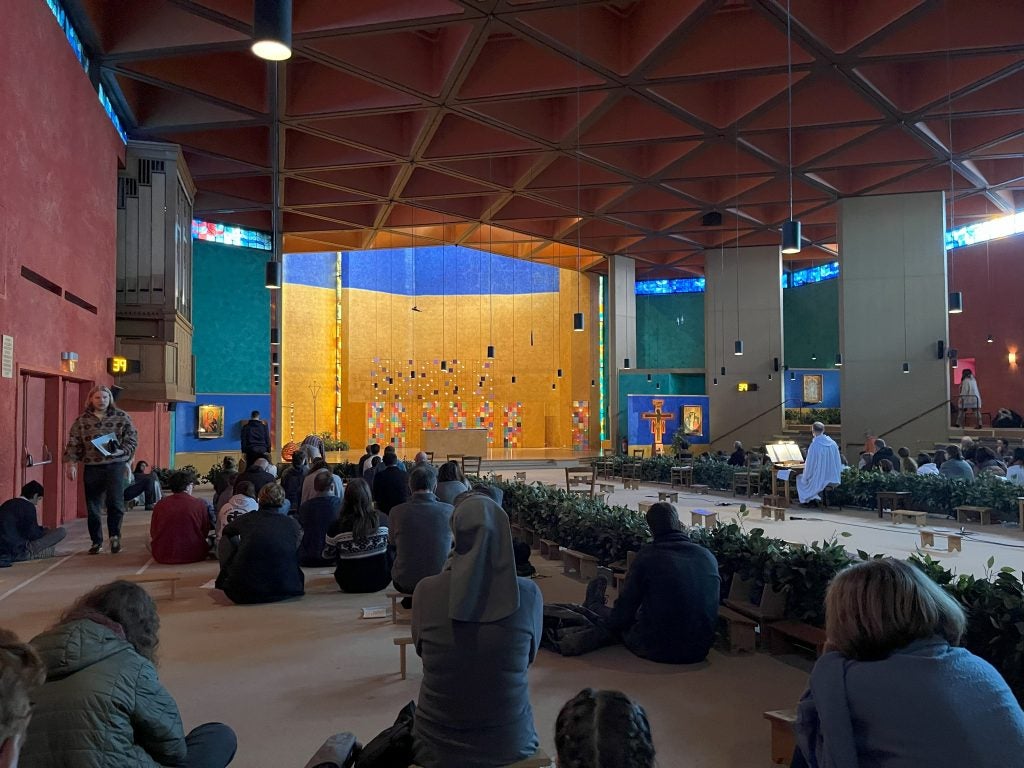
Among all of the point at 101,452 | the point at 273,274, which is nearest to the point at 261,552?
the point at 101,452

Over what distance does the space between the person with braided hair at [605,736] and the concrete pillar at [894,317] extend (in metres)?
19.3

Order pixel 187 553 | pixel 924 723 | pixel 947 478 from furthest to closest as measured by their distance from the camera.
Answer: pixel 947 478 < pixel 187 553 < pixel 924 723

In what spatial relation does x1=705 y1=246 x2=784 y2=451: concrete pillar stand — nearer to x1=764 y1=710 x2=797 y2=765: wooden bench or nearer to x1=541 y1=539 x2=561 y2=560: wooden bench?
x1=541 y1=539 x2=561 y2=560: wooden bench

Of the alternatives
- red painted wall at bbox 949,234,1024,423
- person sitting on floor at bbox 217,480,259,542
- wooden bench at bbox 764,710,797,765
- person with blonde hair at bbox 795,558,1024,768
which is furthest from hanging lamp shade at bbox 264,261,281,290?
red painted wall at bbox 949,234,1024,423

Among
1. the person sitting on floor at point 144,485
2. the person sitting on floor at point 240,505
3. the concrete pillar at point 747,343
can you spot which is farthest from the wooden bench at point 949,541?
the concrete pillar at point 747,343

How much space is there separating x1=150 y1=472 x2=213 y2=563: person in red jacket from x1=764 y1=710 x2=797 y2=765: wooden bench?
20.9 ft

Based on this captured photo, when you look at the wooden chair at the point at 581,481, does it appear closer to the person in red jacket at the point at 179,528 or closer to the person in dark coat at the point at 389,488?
the person in dark coat at the point at 389,488

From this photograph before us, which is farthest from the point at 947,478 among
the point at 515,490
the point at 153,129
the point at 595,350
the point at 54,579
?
the point at 595,350

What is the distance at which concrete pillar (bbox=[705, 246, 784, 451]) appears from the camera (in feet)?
78.6

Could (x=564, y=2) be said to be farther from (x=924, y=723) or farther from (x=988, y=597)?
(x=924, y=723)

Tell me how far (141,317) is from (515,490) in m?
7.93

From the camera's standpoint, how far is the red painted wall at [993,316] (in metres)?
20.6

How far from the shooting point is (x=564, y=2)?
9531 mm

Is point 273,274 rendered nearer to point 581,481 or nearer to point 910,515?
point 581,481
